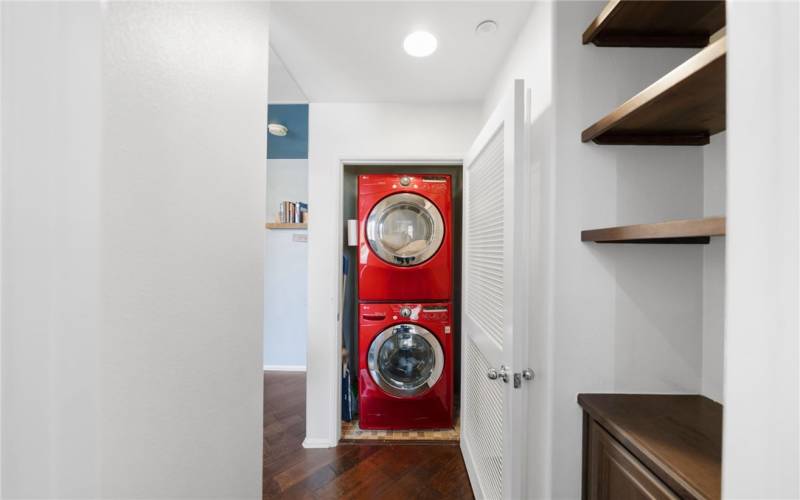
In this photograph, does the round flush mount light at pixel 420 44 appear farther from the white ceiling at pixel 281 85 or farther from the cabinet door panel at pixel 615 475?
the cabinet door panel at pixel 615 475

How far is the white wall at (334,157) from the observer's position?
2.11m

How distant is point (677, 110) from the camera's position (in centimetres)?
84

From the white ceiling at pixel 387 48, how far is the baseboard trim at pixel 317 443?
7.53 ft

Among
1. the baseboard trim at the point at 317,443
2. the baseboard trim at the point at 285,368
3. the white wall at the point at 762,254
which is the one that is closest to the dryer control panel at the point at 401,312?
the baseboard trim at the point at 317,443

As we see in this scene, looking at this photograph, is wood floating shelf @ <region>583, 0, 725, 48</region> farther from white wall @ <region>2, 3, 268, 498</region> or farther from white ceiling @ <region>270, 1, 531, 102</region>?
white wall @ <region>2, 3, 268, 498</region>

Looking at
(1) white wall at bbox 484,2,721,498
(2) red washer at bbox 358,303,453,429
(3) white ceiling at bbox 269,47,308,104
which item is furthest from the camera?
(2) red washer at bbox 358,303,453,429

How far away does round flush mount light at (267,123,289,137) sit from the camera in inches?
97.0

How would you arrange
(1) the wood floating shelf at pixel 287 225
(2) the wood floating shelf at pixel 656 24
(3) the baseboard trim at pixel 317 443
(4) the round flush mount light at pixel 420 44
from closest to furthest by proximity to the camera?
(2) the wood floating shelf at pixel 656 24, (4) the round flush mount light at pixel 420 44, (3) the baseboard trim at pixel 317 443, (1) the wood floating shelf at pixel 287 225

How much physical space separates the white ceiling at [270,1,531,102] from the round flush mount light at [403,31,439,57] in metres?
0.03

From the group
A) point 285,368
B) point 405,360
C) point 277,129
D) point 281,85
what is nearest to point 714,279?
point 405,360

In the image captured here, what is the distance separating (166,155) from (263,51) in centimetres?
66

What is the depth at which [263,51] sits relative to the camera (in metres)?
1.09

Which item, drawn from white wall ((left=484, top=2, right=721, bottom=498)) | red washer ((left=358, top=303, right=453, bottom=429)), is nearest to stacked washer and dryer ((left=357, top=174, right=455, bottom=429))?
red washer ((left=358, top=303, right=453, bottom=429))

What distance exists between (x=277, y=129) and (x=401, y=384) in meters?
2.23
